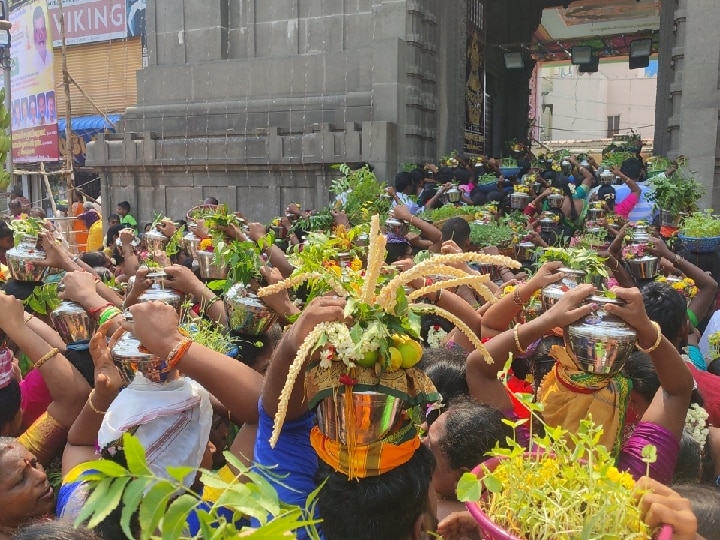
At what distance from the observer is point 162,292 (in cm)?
332

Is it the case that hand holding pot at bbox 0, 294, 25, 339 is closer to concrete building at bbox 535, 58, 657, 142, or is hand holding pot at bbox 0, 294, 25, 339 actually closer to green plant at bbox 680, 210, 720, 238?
green plant at bbox 680, 210, 720, 238

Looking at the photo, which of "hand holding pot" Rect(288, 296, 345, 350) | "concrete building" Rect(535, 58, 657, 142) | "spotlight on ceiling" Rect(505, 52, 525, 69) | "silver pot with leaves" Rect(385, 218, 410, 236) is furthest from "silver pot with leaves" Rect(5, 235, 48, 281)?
"concrete building" Rect(535, 58, 657, 142)

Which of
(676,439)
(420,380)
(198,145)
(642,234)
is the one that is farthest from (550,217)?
(198,145)

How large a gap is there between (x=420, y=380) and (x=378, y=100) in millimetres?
10891

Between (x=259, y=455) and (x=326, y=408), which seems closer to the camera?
(x=326, y=408)

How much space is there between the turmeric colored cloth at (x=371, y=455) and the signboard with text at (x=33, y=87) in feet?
78.9

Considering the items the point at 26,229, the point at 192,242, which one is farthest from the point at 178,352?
the point at 192,242

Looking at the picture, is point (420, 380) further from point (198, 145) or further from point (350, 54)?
point (198, 145)

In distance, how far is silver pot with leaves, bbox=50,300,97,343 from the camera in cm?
325

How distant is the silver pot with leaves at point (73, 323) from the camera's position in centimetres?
325

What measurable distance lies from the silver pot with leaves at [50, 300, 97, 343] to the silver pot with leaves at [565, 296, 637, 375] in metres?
2.30

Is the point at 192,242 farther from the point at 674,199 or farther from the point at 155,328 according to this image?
the point at 674,199

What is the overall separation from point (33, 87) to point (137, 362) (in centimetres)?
2546

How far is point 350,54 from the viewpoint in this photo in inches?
496
